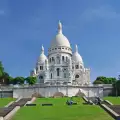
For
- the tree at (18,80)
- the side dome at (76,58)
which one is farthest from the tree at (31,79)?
the side dome at (76,58)

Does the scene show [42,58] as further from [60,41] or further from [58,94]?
[58,94]

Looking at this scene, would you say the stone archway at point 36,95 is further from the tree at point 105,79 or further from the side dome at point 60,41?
the tree at point 105,79

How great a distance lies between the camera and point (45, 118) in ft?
105

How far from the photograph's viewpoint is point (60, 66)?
5349 inches

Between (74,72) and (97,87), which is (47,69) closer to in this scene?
(74,72)

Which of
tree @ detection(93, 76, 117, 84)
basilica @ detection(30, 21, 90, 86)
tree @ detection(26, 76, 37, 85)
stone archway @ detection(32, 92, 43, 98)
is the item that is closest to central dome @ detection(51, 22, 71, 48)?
basilica @ detection(30, 21, 90, 86)

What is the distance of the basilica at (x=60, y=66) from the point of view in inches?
5271

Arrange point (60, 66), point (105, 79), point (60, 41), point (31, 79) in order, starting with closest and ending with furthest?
point (31, 79) → point (60, 66) → point (60, 41) → point (105, 79)

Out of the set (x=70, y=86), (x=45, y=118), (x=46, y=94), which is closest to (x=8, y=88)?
(x=46, y=94)

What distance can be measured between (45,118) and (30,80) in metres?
103

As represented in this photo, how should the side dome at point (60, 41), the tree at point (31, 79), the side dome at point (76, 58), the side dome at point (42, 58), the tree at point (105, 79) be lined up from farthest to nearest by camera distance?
1. the side dome at point (42, 58)
2. the side dome at point (76, 58)
3. the tree at point (105, 79)
4. the side dome at point (60, 41)
5. the tree at point (31, 79)

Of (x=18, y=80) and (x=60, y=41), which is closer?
(x=18, y=80)

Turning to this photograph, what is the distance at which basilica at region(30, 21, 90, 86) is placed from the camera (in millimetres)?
133875

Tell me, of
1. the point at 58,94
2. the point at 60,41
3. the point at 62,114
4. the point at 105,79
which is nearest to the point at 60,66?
the point at 60,41
